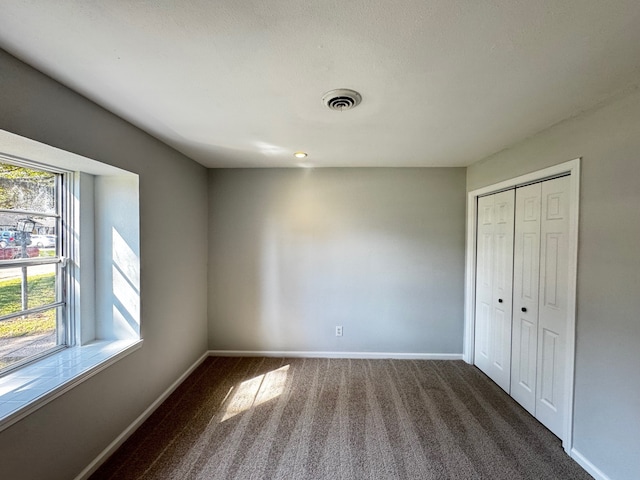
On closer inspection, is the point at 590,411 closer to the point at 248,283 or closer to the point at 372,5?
the point at 372,5

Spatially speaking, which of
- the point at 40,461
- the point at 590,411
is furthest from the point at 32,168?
the point at 590,411

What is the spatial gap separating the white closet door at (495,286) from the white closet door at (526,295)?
81mm

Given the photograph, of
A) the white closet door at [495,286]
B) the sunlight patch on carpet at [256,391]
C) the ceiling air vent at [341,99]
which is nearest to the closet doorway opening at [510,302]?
the white closet door at [495,286]

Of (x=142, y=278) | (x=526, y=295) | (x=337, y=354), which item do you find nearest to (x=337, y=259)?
(x=337, y=354)

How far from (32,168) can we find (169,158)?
0.97m

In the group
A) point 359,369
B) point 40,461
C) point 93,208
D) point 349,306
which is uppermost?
point 93,208

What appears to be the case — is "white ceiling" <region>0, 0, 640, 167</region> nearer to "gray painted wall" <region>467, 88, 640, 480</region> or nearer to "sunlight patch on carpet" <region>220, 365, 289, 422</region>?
"gray painted wall" <region>467, 88, 640, 480</region>

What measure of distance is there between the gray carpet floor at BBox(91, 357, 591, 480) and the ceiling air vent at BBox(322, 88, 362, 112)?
2304 millimetres

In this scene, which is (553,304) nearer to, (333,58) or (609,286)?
(609,286)

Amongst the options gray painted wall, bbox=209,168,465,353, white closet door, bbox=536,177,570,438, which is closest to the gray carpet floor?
white closet door, bbox=536,177,570,438

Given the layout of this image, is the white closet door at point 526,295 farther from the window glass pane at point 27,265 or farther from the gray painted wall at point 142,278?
the window glass pane at point 27,265

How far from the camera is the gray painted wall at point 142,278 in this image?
1.32 meters

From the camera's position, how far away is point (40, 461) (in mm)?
1393

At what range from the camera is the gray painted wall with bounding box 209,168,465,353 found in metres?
3.30
